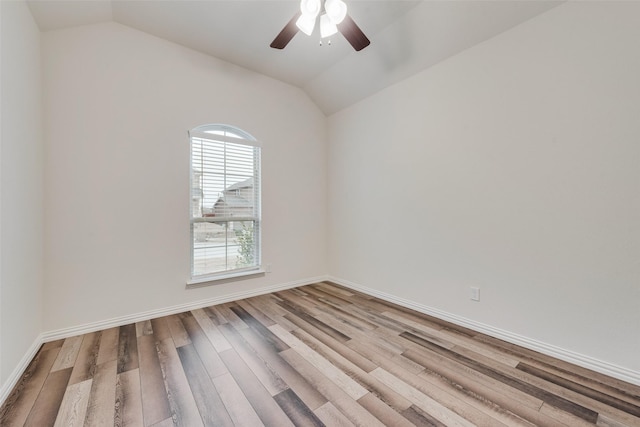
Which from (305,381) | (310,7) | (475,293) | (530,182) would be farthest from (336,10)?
(475,293)

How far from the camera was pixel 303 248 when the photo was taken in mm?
4129

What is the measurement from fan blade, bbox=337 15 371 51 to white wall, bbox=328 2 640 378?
3.89 ft

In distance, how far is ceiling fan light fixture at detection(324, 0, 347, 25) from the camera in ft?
5.97

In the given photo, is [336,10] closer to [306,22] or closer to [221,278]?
[306,22]

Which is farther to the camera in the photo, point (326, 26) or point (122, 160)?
point (122, 160)

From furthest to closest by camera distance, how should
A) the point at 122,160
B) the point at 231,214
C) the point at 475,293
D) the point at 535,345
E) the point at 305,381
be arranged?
the point at 231,214
the point at 122,160
the point at 475,293
the point at 535,345
the point at 305,381

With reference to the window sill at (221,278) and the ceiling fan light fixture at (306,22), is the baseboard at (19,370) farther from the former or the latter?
the ceiling fan light fixture at (306,22)

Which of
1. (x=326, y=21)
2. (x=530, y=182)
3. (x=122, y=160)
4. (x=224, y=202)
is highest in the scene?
(x=326, y=21)

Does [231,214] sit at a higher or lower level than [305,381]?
higher

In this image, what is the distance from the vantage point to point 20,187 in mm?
1953

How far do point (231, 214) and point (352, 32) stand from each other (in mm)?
2451

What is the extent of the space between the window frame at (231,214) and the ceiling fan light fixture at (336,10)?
1.98m

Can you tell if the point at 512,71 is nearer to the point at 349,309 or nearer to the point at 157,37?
the point at 349,309

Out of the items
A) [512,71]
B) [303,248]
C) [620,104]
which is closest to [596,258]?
[620,104]
